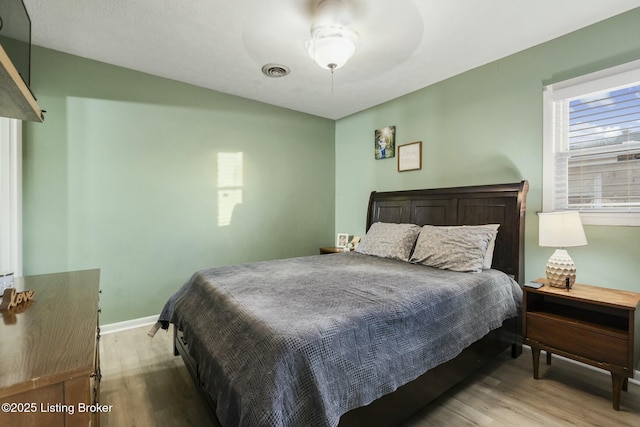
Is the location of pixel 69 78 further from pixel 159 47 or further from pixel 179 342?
pixel 179 342

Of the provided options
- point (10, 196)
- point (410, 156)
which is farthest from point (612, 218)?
point (10, 196)

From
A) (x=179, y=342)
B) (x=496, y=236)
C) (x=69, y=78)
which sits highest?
(x=69, y=78)

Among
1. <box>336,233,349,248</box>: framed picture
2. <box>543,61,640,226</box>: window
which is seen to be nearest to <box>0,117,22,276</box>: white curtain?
<box>336,233,349,248</box>: framed picture

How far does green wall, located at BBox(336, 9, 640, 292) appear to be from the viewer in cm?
216

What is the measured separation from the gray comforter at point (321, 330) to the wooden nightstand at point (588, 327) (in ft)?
0.68

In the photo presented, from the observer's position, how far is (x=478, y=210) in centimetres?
279

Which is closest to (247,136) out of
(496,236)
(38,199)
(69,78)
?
(69,78)

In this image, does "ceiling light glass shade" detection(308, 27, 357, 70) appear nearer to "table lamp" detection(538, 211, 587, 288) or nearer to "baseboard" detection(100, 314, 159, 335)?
"table lamp" detection(538, 211, 587, 288)

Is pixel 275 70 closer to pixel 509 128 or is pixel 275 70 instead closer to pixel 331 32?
pixel 331 32

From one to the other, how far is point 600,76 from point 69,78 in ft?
14.1

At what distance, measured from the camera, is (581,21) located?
2.22 metres

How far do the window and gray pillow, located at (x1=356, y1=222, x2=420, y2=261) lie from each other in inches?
43.5

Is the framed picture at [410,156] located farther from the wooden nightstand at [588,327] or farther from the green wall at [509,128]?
the wooden nightstand at [588,327]

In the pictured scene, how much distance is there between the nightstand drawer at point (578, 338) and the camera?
178cm
